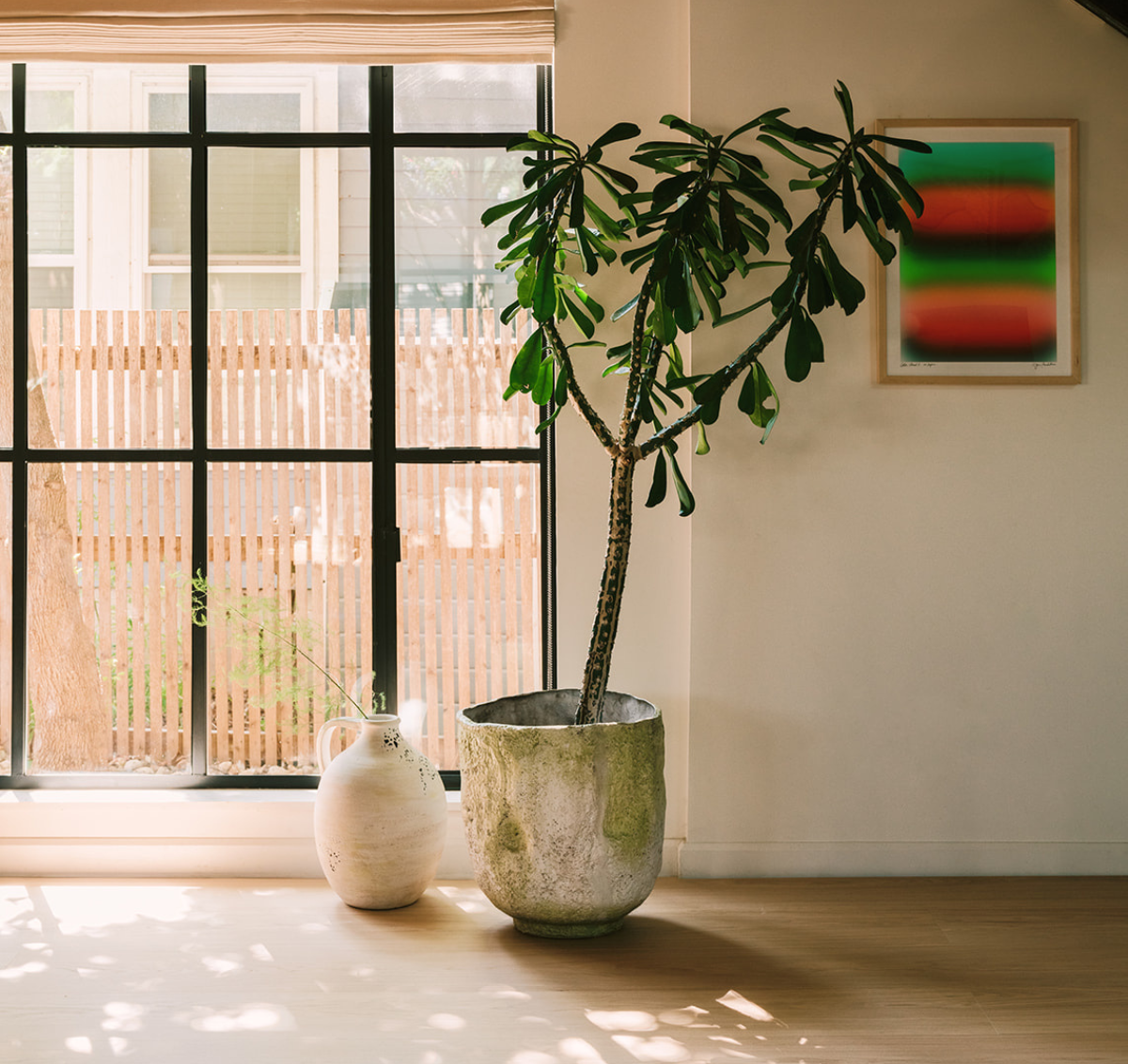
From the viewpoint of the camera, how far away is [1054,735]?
9.86 feet

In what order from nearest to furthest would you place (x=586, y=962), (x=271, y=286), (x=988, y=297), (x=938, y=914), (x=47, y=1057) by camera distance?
(x=47, y=1057)
(x=586, y=962)
(x=938, y=914)
(x=988, y=297)
(x=271, y=286)

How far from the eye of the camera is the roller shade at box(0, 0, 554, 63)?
2.98 meters

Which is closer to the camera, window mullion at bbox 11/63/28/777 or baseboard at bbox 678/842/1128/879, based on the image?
baseboard at bbox 678/842/1128/879

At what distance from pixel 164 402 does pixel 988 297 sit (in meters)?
2.57

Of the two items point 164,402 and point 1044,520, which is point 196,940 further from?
point 1044,520

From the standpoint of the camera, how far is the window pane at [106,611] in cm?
319

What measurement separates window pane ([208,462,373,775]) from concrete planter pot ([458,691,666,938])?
863mm

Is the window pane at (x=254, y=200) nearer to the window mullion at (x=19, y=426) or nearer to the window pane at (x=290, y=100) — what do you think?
the window pane at (x=290, y=100)

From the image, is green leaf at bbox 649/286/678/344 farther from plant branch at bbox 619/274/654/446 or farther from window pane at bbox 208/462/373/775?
window pane at bbox 208/462/373/775

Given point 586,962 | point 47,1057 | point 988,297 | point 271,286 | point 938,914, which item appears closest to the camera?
point 47,1057

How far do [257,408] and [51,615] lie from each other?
0.95m

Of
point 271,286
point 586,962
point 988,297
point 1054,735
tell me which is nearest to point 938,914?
point 1054,735

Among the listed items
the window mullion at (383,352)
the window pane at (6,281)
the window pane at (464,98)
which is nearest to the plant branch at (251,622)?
the window mullion at (383,352)

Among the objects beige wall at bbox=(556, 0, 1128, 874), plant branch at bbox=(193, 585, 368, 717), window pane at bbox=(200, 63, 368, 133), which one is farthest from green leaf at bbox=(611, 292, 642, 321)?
A: plant branch at bbox=(193, 585, 368, 717)
